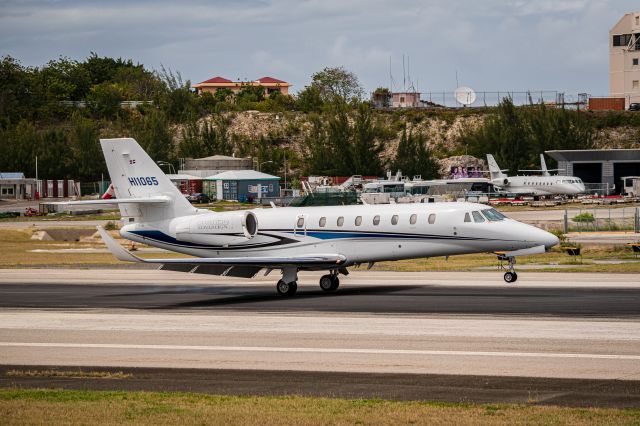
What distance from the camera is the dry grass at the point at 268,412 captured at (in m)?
13.7

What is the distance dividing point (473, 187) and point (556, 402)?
96.5m

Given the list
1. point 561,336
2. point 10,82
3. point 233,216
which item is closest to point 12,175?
point 10,82

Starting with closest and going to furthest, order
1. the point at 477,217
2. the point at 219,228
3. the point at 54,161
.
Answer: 1. the point at 477,217
2. the point at 219,228
3. the point at 54,161

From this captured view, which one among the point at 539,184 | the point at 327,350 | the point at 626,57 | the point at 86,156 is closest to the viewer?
the point at 327,350

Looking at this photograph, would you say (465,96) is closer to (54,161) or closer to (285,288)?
(54,161)

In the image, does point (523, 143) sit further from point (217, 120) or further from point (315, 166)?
point (217, 120)

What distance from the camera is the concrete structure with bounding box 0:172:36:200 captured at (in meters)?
129

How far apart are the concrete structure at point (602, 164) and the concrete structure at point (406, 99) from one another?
213 ft

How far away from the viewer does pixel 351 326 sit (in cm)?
2347

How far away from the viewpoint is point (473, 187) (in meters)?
Answer: 110

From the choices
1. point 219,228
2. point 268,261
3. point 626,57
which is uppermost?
point 626,57

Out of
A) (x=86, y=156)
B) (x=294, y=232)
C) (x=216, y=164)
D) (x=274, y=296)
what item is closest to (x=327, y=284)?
(x=274, y=296)

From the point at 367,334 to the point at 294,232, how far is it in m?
11.1

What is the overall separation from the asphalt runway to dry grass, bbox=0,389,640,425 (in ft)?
2.59
